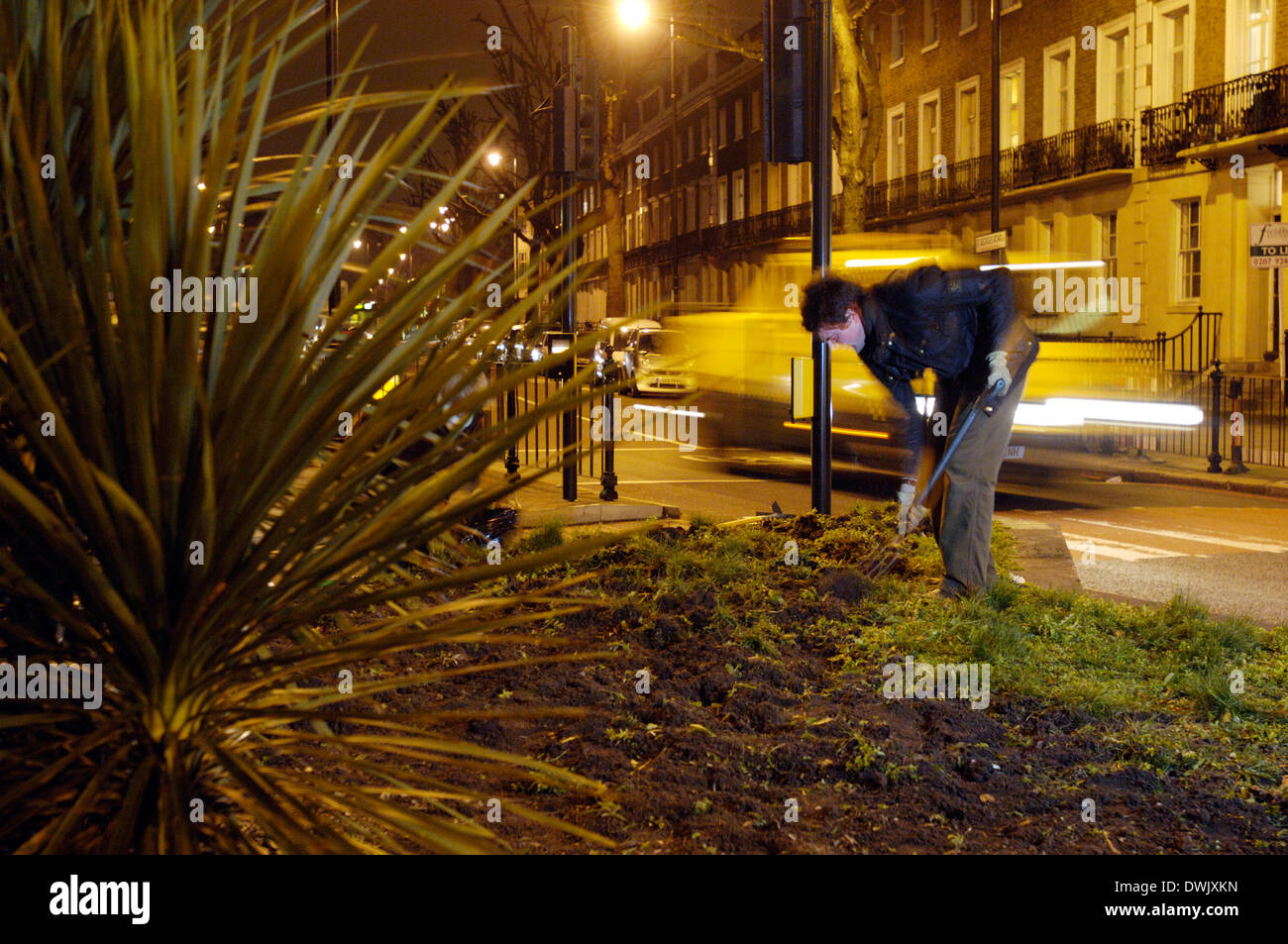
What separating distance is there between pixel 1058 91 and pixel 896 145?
937cm

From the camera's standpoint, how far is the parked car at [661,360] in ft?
52.3

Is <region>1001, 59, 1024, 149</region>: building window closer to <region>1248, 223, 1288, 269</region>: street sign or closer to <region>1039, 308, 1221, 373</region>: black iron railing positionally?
<region>1039, 308, 1221, 373</region>: black iron railing

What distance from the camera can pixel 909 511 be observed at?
21.3ft

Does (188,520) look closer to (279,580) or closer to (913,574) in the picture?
(279,580)

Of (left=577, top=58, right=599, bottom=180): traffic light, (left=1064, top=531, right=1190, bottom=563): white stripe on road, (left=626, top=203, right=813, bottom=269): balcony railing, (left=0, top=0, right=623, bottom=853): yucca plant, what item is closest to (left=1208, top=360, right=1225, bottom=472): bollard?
(left=1064, top=531, right=1190, bottom=563): white stripe on road

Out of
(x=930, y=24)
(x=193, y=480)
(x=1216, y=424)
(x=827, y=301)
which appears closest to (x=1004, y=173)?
(x=930, y=24)

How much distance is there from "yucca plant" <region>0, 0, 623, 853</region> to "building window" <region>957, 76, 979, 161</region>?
3685 cm

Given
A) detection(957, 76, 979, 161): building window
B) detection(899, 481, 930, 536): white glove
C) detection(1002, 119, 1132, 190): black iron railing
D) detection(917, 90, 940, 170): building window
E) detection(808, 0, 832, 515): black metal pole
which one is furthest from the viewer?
detection(917, 90, 940, 170): building window

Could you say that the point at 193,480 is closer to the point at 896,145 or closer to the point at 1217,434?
the point at 1217,434

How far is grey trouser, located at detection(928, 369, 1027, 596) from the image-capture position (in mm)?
5902

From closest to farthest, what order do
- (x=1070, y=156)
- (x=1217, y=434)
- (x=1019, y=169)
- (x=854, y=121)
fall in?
(x=1217, y=434), (x=854, y=121), (x=1070, y=156), (x=1019, y=169)
